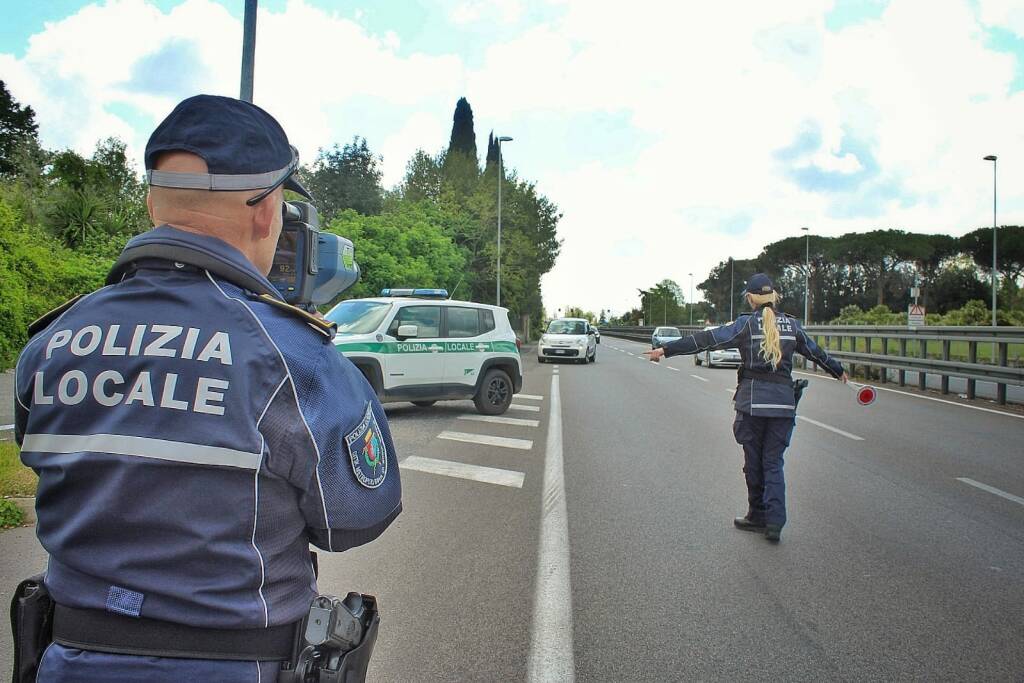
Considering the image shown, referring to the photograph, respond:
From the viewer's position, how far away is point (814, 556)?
4.99 metres

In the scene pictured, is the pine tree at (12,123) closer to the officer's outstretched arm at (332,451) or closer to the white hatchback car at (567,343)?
the white hatchback car at (567,343)

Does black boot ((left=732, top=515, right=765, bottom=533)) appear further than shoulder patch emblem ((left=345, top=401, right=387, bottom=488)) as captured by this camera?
Yes

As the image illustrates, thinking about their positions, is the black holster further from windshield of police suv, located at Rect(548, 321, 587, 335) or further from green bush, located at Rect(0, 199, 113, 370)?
windshield of police suv, located at Rect(548, 321, 587, 335)

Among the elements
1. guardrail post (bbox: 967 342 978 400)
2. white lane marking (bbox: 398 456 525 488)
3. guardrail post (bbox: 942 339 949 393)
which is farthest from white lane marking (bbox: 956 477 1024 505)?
guardrail post (bbox: 942 339 949 393)

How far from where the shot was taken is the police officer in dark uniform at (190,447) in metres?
1.36

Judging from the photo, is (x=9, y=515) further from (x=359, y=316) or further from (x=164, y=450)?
(x=359, y=316)

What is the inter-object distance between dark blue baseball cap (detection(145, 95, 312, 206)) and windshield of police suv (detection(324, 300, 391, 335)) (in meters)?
9.70

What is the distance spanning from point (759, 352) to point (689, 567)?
5.94ft

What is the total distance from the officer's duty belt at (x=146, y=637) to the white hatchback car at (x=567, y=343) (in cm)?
2825

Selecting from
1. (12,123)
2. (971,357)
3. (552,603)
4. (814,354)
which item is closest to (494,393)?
(814,354)

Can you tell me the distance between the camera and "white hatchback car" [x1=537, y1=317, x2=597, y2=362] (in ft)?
97.2

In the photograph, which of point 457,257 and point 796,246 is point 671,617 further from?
point 796,246

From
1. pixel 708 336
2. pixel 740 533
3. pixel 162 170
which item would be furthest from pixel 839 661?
pixel 162 170

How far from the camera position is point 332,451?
58.5 inches
